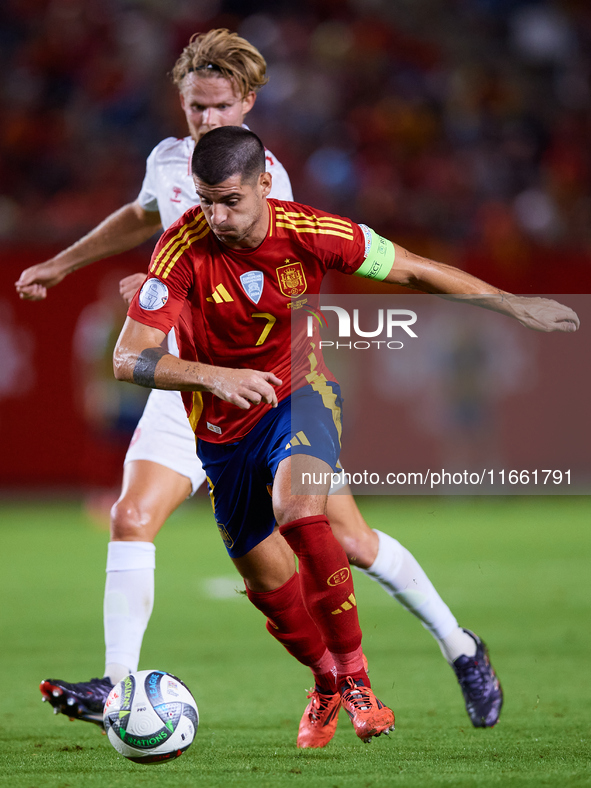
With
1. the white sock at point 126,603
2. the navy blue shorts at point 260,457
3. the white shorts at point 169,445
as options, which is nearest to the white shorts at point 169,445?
the white shorts at point 169,445

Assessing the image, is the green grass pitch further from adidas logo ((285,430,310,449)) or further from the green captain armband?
the green captain armband

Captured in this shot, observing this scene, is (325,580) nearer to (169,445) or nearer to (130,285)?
(169,445)

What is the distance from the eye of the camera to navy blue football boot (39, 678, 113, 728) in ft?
12.4

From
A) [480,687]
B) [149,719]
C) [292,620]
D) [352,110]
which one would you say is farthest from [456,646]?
[352,110]

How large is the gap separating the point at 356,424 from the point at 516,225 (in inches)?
129

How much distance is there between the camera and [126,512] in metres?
4.25

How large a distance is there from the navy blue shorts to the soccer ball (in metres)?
0.57

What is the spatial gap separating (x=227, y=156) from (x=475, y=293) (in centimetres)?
95

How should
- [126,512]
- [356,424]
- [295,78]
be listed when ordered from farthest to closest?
[295,78] → [356,424] → [126,512]

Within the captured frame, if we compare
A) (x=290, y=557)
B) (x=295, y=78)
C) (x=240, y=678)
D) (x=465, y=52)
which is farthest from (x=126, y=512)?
(x=465, y=52)

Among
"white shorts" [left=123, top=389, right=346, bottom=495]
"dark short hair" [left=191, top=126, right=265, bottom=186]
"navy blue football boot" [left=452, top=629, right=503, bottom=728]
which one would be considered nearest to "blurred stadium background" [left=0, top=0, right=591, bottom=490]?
"white shorts" [left=123, top=389, right=346, bottom=495]

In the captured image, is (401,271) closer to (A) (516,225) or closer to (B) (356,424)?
(B) (356,424)

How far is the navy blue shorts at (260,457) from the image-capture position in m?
3.56

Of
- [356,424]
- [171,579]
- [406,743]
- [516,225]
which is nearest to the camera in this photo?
[406,743]
